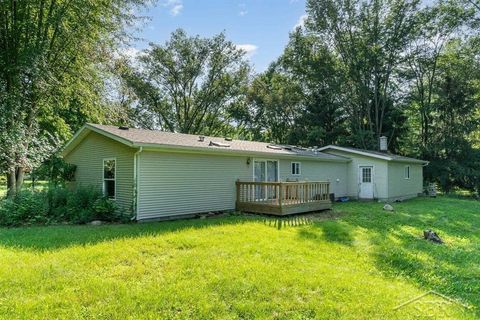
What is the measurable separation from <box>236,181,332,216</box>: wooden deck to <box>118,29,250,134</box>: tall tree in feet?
59.8

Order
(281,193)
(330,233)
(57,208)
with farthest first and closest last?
1. (281,193)
2. (57,208)
3. (330,233)

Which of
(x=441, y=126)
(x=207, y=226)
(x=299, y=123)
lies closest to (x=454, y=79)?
(x=441, y=126)

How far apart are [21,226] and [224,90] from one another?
22.9m

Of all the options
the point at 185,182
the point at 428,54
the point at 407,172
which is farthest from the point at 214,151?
the point at 428,54

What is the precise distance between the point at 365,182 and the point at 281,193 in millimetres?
8607

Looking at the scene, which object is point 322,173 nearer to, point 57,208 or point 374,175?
point 374,175

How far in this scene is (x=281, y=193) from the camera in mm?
10742

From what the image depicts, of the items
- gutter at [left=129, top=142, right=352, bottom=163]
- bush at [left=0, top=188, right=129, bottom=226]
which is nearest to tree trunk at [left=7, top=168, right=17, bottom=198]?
bush at [left=0, top=188, right=129, bottom=226]

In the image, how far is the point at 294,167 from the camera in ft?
48.6

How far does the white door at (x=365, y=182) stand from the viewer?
1728cm

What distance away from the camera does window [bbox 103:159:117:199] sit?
35.0 feet

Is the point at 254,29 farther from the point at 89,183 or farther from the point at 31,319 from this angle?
the point at 31,319

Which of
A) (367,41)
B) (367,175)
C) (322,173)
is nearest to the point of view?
(322,173)

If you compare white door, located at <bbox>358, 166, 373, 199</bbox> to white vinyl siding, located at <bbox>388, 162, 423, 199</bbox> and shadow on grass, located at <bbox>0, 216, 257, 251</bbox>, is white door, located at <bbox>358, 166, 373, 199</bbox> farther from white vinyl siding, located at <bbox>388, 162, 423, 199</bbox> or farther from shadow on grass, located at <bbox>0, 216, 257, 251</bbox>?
shadow on grass, located at <bbox>0, 216, 257, 251</bbox>
